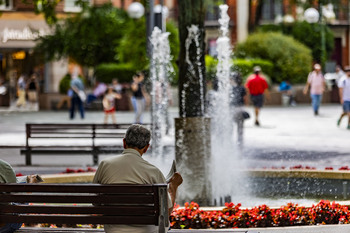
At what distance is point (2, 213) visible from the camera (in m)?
6.14

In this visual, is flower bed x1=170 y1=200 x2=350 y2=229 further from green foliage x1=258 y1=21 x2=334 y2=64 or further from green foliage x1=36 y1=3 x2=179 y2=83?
green foliage x1=258 y1=21 x2=334 y2=64

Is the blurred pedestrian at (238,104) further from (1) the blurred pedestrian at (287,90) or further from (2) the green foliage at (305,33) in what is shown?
(2) the green foliage at (305,33)

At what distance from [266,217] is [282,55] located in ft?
107

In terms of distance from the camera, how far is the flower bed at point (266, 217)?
7.87m

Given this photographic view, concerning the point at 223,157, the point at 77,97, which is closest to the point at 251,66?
the point at 77,97

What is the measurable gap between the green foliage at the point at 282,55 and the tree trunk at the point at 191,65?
2918 cm

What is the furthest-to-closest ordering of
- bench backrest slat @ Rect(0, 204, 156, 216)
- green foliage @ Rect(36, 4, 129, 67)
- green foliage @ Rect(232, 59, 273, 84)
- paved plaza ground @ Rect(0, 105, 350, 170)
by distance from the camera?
green foliage @ Rect(36, 4, 129, 67) < green foliage @ Rect(232, 59, 273, 84) < paved plaza ground @ Rect(0, 105, 350, 170) < bench backrest slat @ Rect(0, 204, 156, 216)

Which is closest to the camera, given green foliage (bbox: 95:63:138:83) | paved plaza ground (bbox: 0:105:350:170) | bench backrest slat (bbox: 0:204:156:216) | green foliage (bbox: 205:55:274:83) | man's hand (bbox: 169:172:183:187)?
bench backrest slat (bbox: 0:204:156:216)

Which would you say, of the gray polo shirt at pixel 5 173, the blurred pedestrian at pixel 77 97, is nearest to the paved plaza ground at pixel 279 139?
the blurred pedestrian at pixel 77 97

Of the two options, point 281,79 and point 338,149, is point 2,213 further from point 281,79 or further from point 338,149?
point 281,79

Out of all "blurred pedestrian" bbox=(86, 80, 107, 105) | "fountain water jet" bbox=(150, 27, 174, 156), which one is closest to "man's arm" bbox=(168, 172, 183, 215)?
"fountain water jet" bbox=(150, 27, 174, 156)

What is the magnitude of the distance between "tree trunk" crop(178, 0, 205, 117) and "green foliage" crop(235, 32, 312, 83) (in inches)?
Answer: 1149

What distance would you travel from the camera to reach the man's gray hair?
18.7 ft

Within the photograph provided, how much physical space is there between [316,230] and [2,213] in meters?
2.59
